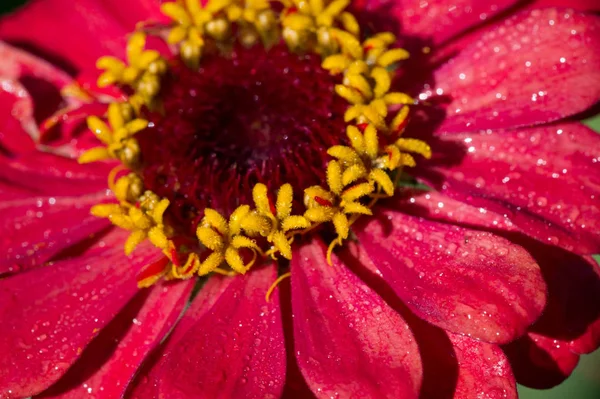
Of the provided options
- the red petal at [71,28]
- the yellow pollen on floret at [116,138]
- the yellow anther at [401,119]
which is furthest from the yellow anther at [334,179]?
the red petal at [71,28]

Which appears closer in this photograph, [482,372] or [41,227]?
[482,372]

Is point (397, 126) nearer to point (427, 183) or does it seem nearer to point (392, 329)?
point (427, 183)

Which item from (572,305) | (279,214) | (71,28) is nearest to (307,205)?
(279,214)

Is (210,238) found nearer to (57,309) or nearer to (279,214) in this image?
(279,214)

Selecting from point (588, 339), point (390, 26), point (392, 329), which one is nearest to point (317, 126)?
point (390, 26)

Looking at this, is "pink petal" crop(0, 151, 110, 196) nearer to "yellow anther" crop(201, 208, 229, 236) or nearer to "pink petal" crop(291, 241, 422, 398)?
"yellow anther" crop(201, 208, 229, 236)

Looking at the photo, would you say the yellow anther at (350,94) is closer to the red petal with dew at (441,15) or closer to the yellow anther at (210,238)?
the red petal with dew at (441,15)
